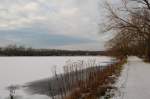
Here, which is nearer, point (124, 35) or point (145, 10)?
point (145, 10)

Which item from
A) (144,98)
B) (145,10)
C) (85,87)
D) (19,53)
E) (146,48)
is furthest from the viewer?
(19,53)

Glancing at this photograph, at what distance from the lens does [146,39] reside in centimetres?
4047

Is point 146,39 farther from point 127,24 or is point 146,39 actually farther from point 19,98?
point 19,98

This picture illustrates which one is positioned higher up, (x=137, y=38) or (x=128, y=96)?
(x=137, y=38)

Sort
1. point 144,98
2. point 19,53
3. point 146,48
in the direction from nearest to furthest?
point 144,98 → point 146,48 → point 19,53

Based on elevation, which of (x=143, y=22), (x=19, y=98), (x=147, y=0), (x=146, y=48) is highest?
(x=147, y=0)

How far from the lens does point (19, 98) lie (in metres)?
13.3

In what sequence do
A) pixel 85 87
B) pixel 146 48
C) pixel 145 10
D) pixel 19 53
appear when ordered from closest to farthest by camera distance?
pixel 85 87, pixel 145 10, pixel 146 48, pixel 19 53

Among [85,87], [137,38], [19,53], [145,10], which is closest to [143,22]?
[145,10]

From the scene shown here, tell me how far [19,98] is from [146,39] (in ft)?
101

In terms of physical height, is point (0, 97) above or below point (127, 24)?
below

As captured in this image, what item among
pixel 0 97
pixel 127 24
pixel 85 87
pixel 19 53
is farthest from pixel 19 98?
pixel 19 53

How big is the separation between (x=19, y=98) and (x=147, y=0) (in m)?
30.3

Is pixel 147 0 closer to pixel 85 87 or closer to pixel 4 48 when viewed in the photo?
pixel 85 87
